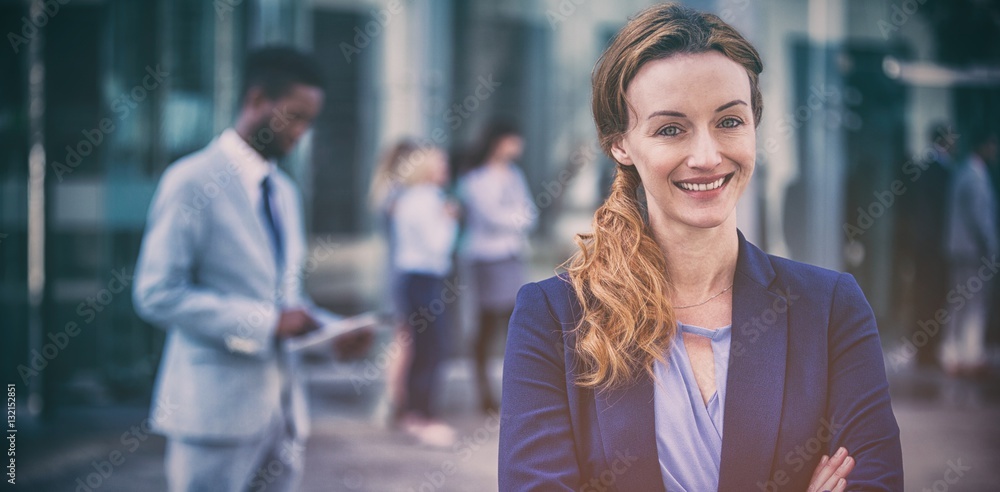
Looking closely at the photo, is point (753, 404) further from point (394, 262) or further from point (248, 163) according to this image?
point (394, 262)

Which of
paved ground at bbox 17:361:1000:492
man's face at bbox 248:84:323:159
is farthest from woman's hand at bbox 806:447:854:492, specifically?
paved ground at bbox 17:361:1000:492

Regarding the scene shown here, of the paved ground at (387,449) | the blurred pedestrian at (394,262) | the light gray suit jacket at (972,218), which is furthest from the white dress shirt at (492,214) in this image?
the light gray suit jacket at (972,218)

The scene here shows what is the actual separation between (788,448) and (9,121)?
20.4ft

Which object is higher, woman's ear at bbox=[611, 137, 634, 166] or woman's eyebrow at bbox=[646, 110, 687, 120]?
woman's eyebrow at bbox=[646, 110, 687, 120]

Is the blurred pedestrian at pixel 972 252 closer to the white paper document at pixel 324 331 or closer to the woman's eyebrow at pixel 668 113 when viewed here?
the white paper document at pixel 324 331

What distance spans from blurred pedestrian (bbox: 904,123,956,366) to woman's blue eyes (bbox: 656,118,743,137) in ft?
21.4

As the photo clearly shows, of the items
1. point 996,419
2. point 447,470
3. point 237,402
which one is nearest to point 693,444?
point 237,402

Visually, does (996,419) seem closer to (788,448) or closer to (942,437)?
(942,437)

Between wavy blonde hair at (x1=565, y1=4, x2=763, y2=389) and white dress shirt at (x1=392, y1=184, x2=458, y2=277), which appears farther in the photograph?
white dress shirt at (x1=392, y1=184, x2=458, y2=277)

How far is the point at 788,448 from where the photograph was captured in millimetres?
1464

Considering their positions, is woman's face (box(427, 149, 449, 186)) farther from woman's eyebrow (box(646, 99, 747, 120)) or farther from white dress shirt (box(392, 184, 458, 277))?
woman's eyebrow (box(646, 99, 747, 120))

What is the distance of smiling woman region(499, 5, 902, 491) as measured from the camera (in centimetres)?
147

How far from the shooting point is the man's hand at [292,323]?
9.30ft

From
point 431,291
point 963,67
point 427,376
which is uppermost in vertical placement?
point 963,67
